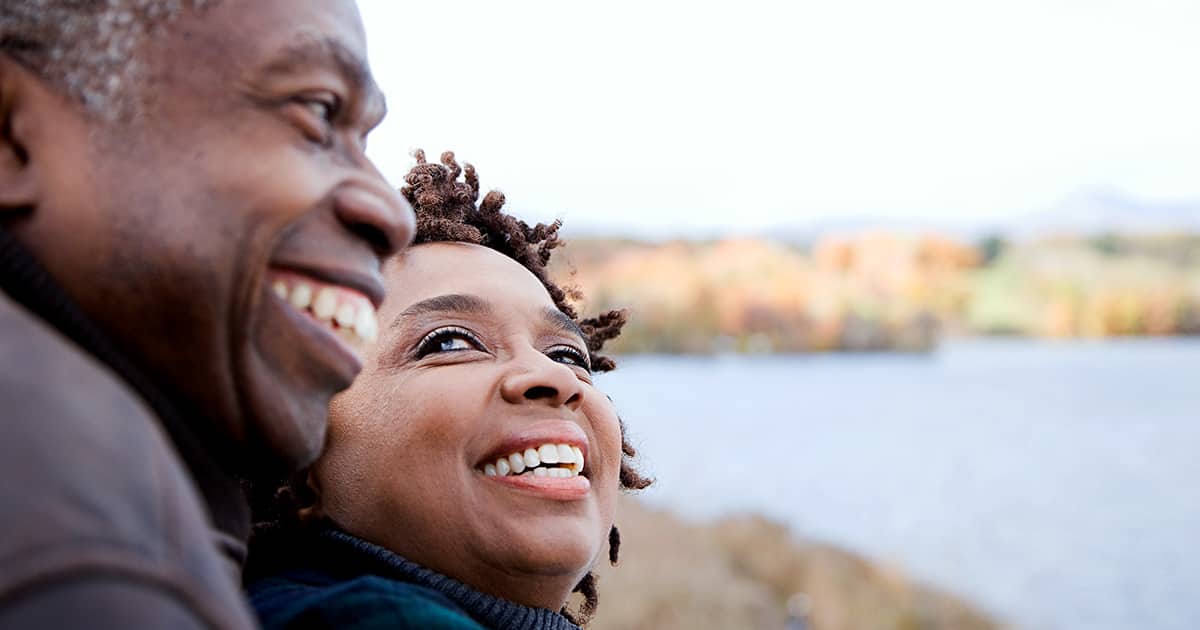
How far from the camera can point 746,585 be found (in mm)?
12508

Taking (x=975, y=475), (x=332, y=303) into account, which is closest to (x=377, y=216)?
(x=332, y=303)

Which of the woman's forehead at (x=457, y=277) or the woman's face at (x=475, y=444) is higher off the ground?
the woman's forehead at (x=457, y=277)

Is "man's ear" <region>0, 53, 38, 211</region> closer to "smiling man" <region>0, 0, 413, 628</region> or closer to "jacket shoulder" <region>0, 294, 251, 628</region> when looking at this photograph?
"smiling man" <region>0, 0, 413, 628</region>

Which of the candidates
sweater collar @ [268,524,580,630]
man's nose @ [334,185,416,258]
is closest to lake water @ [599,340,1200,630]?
sweater collar @ [268,524,580,630]

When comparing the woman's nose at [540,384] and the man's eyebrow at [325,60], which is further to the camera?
the woman's nose at [540,384]

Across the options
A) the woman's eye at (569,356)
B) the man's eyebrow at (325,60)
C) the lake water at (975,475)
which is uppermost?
the man's eyebrow at (325,60)

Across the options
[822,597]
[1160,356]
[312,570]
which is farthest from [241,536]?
[1160,356]

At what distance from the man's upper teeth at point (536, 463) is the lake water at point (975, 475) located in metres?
1.02

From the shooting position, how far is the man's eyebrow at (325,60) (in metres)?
1.23

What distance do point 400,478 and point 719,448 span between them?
2719 centimetres

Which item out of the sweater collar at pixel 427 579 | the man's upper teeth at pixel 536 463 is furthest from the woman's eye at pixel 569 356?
the sweater collar at pixel 427 579

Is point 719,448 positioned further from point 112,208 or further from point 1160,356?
point 1160,356

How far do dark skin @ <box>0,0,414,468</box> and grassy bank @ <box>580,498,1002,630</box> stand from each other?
28.7ft

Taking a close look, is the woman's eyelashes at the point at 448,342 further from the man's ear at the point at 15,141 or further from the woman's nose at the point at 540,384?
the man's ear at the point at 15,141
